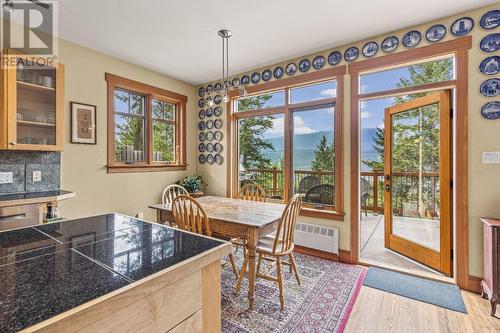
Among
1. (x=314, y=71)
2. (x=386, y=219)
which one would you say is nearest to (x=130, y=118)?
(x=314, y=71)

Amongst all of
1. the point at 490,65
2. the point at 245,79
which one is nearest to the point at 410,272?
→ the point at 490,65

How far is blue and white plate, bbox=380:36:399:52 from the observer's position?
9.55 feet

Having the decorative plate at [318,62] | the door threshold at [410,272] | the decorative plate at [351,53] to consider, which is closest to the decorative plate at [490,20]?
the decorative plate at [351,53]

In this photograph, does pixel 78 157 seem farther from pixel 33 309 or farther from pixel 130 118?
pixel 33 309

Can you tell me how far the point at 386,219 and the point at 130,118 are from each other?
411cm

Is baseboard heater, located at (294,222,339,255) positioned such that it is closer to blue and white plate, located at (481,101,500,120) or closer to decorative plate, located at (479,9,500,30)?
blue and white plate, located at (481,101,500,120)

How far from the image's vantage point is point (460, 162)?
2566 millimetres

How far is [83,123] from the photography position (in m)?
3.21

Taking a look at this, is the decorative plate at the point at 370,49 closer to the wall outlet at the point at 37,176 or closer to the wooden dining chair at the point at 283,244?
the wooden dining chair at the point at 283,244

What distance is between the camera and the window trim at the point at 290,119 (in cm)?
329

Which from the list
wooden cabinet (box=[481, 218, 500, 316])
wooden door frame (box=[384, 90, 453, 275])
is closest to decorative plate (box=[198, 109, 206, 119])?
wooden door frame (box=[384, 90, 453, 275])

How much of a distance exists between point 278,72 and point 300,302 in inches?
122

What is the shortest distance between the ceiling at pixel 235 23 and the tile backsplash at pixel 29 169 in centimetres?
145

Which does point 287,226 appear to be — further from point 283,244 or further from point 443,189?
point 443,189
